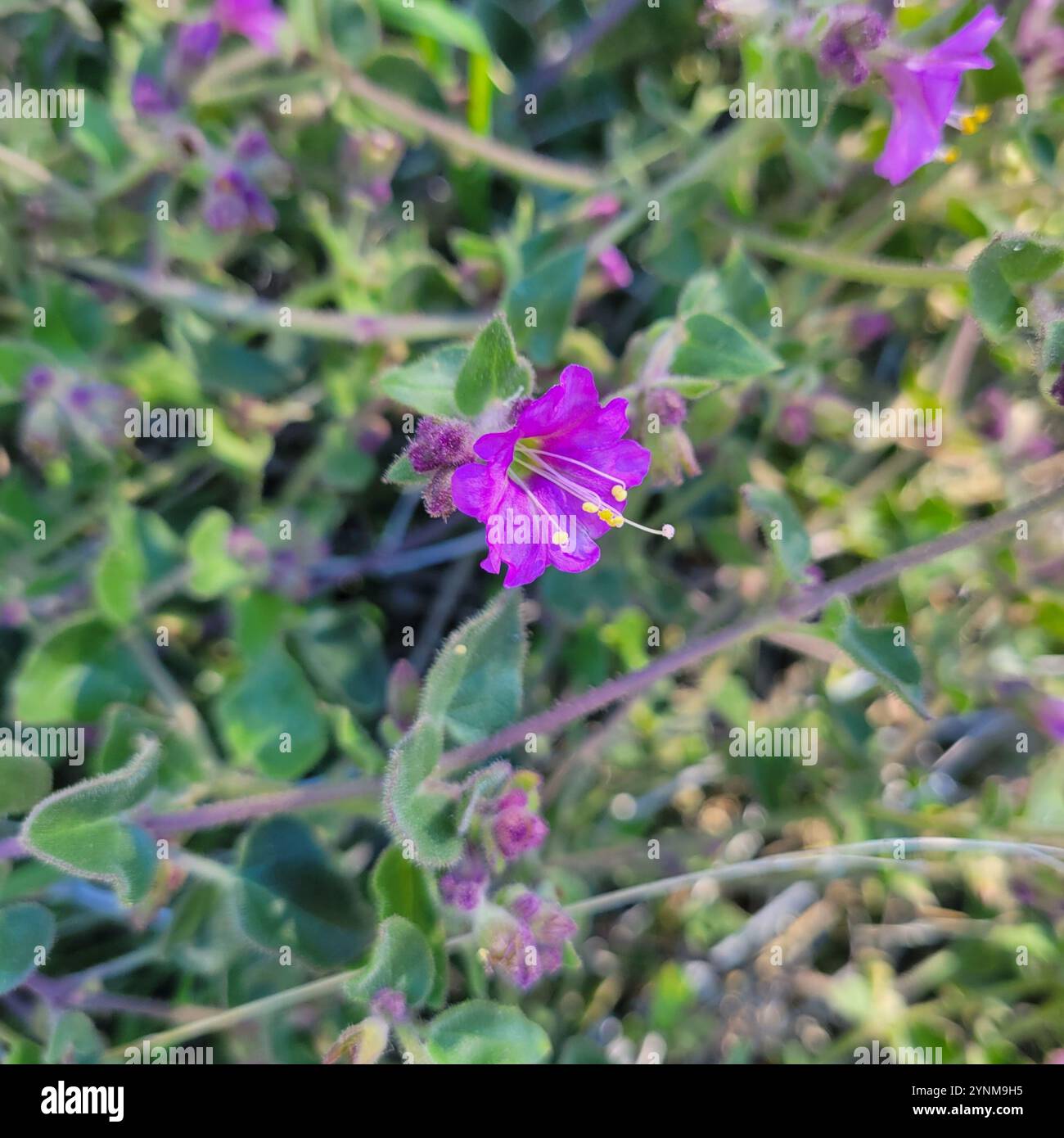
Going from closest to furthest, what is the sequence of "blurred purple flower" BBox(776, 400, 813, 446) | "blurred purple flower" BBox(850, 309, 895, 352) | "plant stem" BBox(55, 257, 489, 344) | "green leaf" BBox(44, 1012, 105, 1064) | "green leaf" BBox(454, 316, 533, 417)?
"green leaf" BBox(454, 316, 533, 417)
"green leaf" BBox(44, 1012, 105, 1064)
"plant stem" BBox(55, 257, 489, 344)
"blurred purple flower" BBox(776, 400, 813, 446)
"blurred purple flower" BBox(850, 309, 895, 352)

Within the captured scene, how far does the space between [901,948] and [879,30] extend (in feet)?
10.4

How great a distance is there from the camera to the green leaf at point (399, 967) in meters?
2.01

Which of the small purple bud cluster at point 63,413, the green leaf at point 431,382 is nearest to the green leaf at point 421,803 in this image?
the green leaf at point 431,382

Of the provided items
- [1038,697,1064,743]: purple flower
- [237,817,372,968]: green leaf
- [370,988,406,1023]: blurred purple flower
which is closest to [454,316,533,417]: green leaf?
[370,988,406,1023]: blurred purple flower

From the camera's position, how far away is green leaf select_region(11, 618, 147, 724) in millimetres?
2941

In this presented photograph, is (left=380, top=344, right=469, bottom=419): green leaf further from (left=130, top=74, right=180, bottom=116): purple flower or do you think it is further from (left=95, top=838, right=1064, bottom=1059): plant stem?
(left=130, top=74, right=180, bottom=116): purple flower

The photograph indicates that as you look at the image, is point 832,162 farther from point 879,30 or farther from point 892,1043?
point 892,1043

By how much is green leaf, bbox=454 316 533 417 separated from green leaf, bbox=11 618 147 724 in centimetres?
165

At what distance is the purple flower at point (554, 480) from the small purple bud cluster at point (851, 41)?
3.35ft

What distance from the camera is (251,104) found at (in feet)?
10.9

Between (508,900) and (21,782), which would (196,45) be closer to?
(21,782)

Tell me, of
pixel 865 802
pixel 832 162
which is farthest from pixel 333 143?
pixel 865 802

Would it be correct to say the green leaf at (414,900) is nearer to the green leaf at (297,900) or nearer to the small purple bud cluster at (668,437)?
the green leaf at (297,900)
